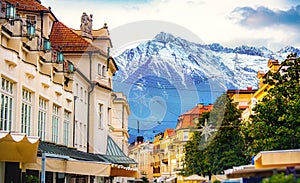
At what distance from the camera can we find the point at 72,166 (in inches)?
1125

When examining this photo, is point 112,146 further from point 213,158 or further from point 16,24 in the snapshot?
point 16,24

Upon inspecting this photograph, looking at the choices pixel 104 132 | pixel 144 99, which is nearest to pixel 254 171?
pixel 144 99

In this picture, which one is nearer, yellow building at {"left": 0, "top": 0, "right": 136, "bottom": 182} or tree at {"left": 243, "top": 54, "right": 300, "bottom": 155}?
yellow building at {"left": 0, "top": 0, "right": 136, "bottom": 182}

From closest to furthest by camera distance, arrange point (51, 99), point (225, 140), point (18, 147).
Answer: point (18, 147) → point (51, 99) → point (225, 140)

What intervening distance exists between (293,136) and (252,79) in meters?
43.9

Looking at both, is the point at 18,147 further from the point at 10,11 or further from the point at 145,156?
the point at 145,156

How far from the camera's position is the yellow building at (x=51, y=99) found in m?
27.0

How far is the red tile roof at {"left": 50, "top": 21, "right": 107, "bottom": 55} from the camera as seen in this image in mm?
52531

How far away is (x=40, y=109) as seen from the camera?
3450 cm

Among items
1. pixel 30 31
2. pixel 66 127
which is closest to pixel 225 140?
pixel 66 127

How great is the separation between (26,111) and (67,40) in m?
22.7

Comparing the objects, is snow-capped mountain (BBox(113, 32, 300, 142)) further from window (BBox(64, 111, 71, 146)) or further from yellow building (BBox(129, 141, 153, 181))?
yellow building (BBox(129, 141, 153, 181))

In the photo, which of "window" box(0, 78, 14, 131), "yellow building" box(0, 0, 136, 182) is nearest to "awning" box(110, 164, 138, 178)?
"yellow building" box(0, 0, 136, 182)

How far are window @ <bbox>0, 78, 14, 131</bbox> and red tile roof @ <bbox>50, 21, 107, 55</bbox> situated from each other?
921 inches
